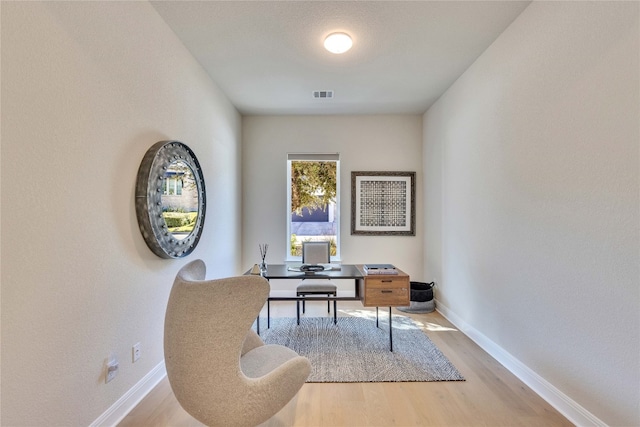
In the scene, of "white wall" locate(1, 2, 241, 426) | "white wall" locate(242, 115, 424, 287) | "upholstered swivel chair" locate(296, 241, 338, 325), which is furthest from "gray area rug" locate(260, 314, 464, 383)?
"white wall" locate(1, 2, 241, 426)

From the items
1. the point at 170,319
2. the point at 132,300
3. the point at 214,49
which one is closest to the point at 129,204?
the point at 132,300

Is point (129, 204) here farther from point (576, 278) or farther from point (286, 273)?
point (576, 278)

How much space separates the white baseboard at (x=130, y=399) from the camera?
162cm

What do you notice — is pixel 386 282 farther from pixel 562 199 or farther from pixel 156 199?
pixel 156 199

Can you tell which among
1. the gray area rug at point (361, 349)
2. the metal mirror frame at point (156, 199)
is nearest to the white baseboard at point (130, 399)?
the metal mirror frame at point (156, 199)

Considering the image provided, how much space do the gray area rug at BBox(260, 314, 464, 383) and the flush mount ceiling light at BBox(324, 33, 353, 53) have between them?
Answer: 8.83 feet

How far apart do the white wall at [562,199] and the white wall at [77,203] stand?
2729 millimetres

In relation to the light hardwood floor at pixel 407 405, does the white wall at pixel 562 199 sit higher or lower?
higher

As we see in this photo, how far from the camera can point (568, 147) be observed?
1.76m

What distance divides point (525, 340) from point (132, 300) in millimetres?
2776

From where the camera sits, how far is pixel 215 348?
4.26ft

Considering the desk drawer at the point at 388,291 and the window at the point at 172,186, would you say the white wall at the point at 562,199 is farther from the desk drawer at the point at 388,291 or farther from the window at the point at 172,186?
the window at the point at 172,186

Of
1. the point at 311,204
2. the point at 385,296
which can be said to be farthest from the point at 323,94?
the point at 385,296

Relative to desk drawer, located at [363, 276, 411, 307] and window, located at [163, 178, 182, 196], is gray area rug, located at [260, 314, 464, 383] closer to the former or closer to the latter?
desk drawer, located at [363, 276, 411, 307]
